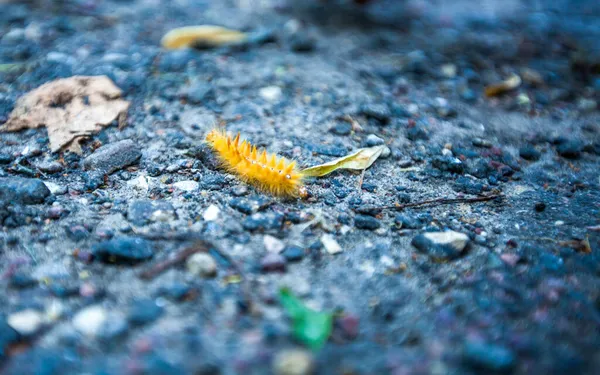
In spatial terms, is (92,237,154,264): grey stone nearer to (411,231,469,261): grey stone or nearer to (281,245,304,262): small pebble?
(281,245,304,262): small pebble

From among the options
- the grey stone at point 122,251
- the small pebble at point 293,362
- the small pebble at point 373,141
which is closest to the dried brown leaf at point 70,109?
the grey stone at point 122,251

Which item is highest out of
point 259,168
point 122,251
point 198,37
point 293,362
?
point 198,37

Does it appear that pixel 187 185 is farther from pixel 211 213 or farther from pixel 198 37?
pixel 198 37

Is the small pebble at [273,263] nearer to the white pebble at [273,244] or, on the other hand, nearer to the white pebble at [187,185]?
the white pebble at [273,244]

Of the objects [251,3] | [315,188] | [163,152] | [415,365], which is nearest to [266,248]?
[315,188]

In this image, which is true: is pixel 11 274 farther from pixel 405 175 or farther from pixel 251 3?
pixel 251 3

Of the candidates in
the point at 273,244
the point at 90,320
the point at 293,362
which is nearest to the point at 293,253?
the point at 273,244
